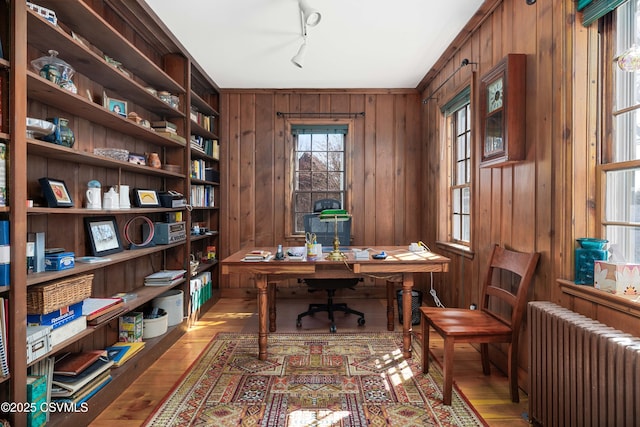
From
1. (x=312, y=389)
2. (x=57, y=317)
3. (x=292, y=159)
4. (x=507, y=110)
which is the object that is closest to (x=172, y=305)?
(x=57, y=317)

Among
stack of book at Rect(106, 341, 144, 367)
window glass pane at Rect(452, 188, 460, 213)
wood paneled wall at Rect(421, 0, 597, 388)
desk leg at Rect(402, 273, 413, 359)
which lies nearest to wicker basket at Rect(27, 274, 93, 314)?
stack of book at Rect(106, 341, 144, 367)

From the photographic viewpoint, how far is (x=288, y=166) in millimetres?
4441

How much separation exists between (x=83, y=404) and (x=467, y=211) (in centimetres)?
332

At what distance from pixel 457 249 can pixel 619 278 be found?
1.70m

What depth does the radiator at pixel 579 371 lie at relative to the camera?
4.01ft

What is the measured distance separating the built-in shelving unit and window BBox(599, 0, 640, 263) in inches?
112

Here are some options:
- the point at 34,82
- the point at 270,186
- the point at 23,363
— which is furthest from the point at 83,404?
the point at 270,186

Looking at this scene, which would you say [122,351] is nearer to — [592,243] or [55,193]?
[55,193]

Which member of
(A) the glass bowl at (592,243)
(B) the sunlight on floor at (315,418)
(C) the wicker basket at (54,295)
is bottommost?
(B) the sunlight on floor at (315,418)

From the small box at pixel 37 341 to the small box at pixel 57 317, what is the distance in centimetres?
4

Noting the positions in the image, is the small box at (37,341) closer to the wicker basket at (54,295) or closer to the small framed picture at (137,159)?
the wicker basket at (54,295)

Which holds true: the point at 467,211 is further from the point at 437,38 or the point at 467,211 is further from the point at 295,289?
the point at 295,289

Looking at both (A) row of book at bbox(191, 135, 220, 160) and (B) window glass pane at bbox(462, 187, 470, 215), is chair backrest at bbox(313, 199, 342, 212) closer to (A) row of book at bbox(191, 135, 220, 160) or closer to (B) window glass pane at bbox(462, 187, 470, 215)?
(B) window glass pane at bbox(462, 187, 470, 215)

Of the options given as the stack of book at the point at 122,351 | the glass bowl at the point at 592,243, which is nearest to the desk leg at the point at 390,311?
the glass bowl at the point at 592,243
